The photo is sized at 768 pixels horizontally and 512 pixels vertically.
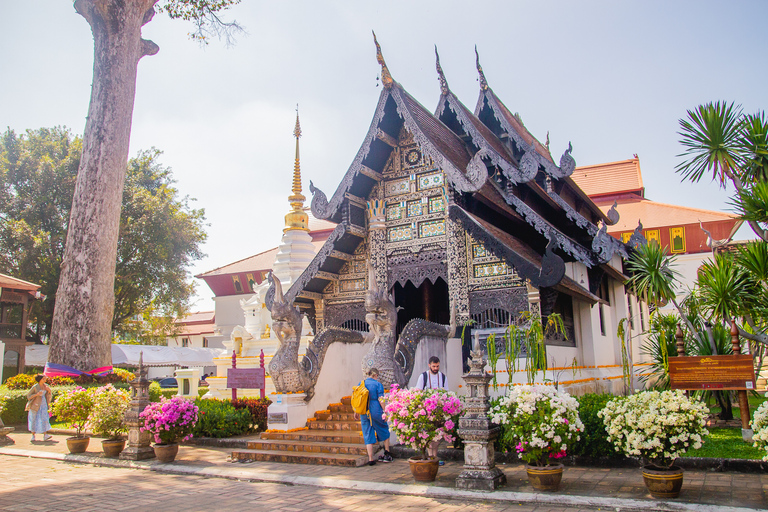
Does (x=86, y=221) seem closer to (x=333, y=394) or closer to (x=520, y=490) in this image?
(x=333, y=394)

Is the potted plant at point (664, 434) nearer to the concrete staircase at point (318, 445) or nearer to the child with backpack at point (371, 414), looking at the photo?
the child with backpack at point (371, 414)

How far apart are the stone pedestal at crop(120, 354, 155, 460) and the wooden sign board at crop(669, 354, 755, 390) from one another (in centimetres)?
783

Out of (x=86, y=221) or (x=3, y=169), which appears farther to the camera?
(x=3, y=169)

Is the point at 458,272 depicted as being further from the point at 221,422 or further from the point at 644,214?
the point at 644,214

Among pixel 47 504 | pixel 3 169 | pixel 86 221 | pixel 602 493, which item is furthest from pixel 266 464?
pixel 3 169

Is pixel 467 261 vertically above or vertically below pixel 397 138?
below

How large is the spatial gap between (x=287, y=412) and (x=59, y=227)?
22.7m

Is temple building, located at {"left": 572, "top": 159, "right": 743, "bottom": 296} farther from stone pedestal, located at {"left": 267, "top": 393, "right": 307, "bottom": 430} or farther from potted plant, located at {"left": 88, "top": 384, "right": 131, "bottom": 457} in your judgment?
potted plant, located at {"left": 88, "top": 384, "right": 131, "bottom": 457}

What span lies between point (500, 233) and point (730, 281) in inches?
153

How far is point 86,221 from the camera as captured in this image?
15039 millimetres

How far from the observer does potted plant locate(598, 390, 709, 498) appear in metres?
5.68

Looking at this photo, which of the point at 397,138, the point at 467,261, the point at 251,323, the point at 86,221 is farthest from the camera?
the point at 251,323

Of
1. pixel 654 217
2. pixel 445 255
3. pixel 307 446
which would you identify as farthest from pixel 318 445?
pixel 654 217

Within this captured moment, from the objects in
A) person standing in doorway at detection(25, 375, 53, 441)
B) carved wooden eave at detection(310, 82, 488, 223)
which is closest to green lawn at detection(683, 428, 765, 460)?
carved wooden eave at detection(310, 82, 488, 223)
